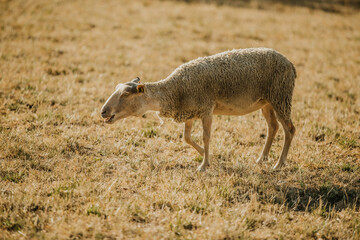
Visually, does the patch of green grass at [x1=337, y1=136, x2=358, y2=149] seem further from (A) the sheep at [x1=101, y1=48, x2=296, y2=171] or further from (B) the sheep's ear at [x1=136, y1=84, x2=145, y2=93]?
(B) the sheep's ear at [x1=136, y1=84, x2=145, y2=93]

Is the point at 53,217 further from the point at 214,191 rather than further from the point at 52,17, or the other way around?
the point at 52,17

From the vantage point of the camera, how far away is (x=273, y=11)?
20406mm

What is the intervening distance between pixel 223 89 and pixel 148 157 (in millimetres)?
1828

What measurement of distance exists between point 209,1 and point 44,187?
18.5 m

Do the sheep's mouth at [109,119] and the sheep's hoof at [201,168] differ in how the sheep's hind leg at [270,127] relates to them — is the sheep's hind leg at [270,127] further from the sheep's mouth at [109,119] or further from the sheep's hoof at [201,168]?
the sheep's mouth at [109,119]

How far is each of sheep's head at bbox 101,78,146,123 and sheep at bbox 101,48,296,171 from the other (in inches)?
4.9

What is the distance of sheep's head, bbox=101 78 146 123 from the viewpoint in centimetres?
526

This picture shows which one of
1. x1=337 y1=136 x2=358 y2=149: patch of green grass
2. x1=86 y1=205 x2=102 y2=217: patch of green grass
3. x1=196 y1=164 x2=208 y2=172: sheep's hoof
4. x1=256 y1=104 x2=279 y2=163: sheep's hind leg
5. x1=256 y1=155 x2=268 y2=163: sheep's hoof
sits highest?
x1=256 y1=104 x2=279 y2=163: sheep's hind leg

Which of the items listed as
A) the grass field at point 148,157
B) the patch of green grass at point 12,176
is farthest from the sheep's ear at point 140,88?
the patch of green grass at point 12,176

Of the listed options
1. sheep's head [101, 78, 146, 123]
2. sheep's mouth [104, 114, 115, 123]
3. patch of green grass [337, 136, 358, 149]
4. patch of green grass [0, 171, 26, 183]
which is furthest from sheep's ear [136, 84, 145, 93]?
patch of green grass [337, 136, 358, 149]

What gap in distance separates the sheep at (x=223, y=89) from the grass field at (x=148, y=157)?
78cm

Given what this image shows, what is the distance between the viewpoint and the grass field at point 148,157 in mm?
4332

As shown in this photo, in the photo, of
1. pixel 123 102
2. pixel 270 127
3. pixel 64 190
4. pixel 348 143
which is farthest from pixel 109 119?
pixel 348 143

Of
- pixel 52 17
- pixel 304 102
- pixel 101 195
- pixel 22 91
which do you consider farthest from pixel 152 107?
pixel 52 17
